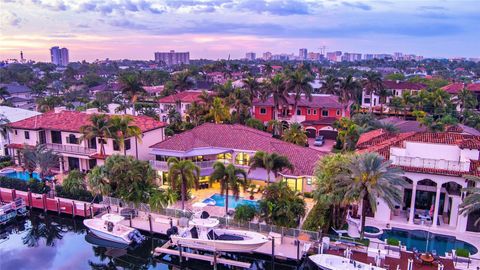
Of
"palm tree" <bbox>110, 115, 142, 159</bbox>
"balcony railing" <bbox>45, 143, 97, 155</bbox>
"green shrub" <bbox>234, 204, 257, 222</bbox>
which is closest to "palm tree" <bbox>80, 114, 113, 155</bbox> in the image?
"palm tree" <bbox>110, 115, 142, 159</bbox>

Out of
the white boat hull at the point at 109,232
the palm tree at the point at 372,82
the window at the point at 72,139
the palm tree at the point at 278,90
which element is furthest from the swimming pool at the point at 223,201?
the palm tree at the point at 372,82

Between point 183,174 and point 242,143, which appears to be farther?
point 242,143

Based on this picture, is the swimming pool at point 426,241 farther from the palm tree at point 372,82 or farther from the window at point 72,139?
the palm tree at point 372,82

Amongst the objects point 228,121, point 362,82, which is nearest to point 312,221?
point 228,121

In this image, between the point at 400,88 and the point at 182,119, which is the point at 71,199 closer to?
the point at 182,119

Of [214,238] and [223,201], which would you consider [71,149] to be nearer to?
[223,201]

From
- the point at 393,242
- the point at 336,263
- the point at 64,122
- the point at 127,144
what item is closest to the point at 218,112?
the point at 127,144
